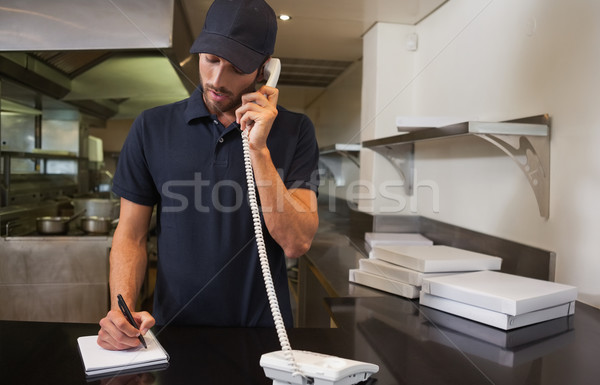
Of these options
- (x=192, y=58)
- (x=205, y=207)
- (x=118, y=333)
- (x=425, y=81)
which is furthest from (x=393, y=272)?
(x=192, y=58)

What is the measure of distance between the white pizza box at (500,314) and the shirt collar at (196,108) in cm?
81

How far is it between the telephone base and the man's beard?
2.08 feet

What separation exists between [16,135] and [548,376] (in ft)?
15.5

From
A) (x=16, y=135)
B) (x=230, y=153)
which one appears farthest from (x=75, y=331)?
(x=16, y=135)

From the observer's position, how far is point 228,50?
1044 mm

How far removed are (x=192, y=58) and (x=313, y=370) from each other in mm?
2477

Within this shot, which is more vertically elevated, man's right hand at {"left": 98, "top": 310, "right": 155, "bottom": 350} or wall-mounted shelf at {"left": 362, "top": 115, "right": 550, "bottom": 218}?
wall-mounted shelf at {"left": 362, "top": 115, "right": 550, "bottom": 218}

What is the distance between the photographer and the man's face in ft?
3.53

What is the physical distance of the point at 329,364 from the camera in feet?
2.35

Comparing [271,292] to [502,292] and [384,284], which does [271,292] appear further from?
[384,284]

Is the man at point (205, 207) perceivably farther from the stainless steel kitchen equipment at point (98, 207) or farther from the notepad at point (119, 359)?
the stainless steel kitchen equipment at point (98, 207)

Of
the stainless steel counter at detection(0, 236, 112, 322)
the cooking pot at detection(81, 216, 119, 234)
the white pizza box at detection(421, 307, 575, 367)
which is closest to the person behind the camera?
the white pizza box at detection(421, 307, 575, 367)

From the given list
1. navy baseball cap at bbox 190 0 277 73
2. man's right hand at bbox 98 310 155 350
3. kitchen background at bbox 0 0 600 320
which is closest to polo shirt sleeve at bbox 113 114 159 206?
navy baseball cap at bbox 190 0 277 73

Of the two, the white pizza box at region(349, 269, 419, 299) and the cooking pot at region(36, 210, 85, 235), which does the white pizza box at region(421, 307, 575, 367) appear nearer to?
the white pizza box at region(349, 269, 419, 299)
